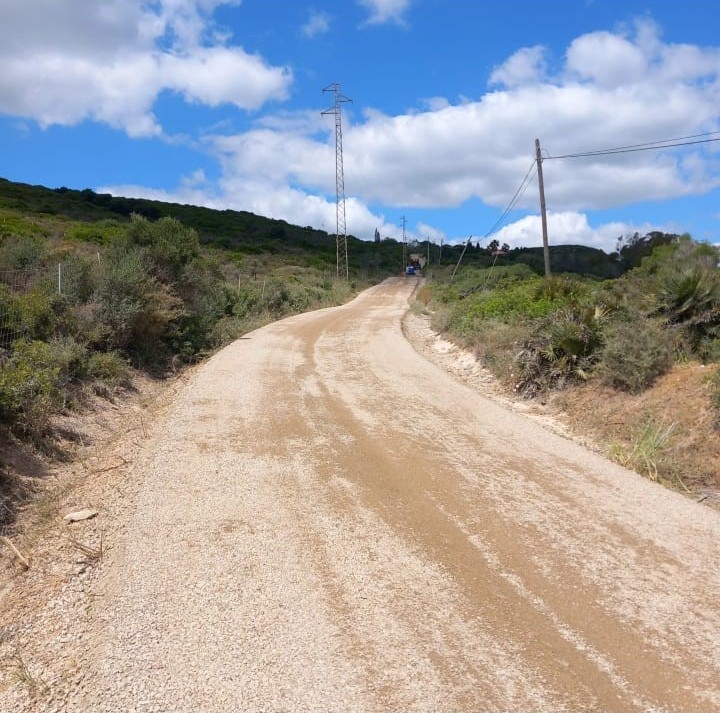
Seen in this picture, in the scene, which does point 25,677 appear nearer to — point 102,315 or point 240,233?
point 102,315

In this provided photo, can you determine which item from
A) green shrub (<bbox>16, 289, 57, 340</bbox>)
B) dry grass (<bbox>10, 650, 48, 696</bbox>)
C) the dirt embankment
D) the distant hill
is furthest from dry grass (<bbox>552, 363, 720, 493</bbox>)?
the distant hill

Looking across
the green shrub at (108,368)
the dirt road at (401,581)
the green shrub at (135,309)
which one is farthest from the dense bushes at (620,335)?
the green shrub at (135,309)

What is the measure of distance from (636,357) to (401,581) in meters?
6.87

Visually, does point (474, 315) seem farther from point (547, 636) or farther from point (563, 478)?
point (547, 636)

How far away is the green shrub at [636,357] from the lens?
393 inches

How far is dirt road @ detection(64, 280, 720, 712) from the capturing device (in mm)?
3658

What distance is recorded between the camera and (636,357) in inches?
399

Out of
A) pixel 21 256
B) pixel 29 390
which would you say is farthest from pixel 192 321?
pixel 29 390

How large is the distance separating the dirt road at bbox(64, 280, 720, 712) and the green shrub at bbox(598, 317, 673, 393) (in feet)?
6.40

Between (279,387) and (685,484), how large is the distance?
7.10 metres

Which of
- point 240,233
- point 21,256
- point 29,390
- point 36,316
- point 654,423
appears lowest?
point 654,423

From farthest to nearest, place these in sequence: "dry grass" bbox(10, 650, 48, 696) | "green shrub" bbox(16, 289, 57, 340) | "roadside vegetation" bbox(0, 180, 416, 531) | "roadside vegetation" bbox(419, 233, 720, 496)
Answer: "green shrub" bbox(16, 289, 57, 340) → "roadside vegetation" bbox(0, 180, 416, 531) → "roadside vegetation" bbox(419, 233, 720, 496) → "dry grass" bbox(10, 650, 48, 696)

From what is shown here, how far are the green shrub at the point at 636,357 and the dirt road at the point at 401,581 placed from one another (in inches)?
76.8

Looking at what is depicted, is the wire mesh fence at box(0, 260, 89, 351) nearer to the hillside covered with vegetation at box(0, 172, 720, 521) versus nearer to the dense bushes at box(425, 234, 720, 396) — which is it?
the hillside covered with vegetation at box(0, 172, 720, 521)
